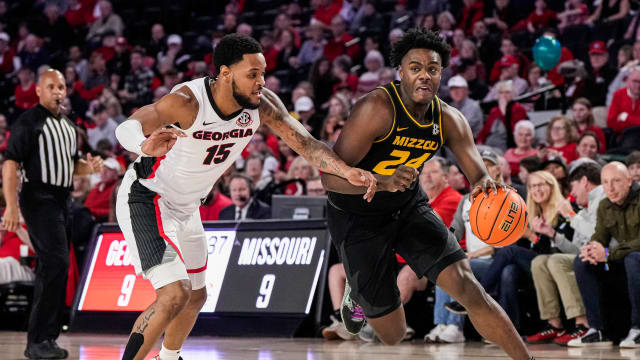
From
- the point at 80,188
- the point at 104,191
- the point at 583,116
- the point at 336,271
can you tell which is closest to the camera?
the point at 336,271

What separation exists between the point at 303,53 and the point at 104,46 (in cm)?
484

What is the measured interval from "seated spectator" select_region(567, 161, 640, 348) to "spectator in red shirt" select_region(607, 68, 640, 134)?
2.39 meters

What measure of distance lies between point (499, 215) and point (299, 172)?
582cm

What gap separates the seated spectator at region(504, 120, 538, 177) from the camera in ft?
31.0

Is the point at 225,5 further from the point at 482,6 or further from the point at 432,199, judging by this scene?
the point at 432,199

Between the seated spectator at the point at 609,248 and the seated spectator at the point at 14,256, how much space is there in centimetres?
618

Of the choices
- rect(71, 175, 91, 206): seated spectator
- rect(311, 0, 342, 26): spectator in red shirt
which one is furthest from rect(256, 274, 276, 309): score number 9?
rect(311, 0, 342, 26): spectator in red shirt

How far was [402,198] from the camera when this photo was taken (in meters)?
4.88

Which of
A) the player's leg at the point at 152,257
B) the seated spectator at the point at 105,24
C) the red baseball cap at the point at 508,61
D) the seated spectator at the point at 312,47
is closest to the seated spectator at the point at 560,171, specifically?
the red baseball cap at the point at 508,61

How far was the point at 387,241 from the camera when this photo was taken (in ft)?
16.0

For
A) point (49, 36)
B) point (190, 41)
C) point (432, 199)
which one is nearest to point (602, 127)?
point (432, 199)

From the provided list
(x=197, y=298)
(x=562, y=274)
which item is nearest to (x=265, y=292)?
(x=562, y=274)

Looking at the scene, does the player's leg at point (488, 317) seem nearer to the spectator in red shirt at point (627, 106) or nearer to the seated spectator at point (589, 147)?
the seated spectator at point (589, 147)

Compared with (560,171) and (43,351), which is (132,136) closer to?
(43,351)
